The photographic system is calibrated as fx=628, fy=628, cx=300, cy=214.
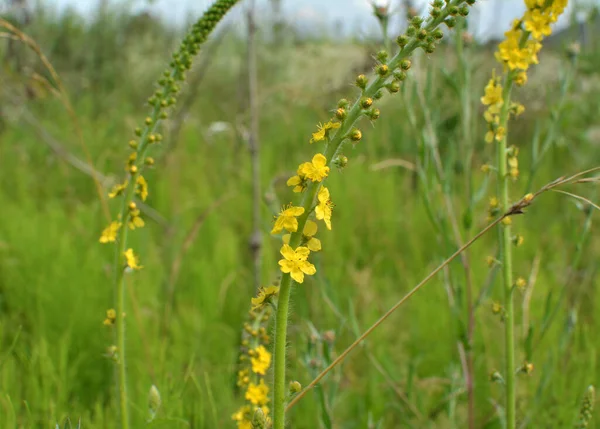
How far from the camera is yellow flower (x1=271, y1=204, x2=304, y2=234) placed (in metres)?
1.03

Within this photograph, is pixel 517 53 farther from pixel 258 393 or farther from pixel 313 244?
pixel 258 393

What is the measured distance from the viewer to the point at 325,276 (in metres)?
2.42

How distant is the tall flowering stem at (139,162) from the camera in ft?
4.50

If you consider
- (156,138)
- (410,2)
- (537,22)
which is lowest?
(156,138)

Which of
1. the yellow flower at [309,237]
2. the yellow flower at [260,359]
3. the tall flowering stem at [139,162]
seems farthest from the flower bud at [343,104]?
the yellow flower at [260,359]

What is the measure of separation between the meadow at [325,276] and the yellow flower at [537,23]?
347 mm

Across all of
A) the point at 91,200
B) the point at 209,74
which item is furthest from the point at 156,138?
the point at 209,74

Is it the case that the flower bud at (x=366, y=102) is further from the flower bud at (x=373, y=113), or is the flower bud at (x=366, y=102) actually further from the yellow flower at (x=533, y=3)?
the yellow flower at (x=533, y=3)

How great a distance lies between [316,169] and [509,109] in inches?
30.0

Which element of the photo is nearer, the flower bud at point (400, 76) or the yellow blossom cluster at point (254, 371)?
the flower bud at point (400, 76)

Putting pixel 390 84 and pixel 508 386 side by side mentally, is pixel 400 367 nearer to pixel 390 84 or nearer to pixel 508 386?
pixel 508 386

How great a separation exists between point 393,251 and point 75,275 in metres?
1.72

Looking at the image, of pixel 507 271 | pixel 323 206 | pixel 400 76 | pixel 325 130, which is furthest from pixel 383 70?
pixel 507 271

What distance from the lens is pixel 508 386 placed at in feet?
5.01
